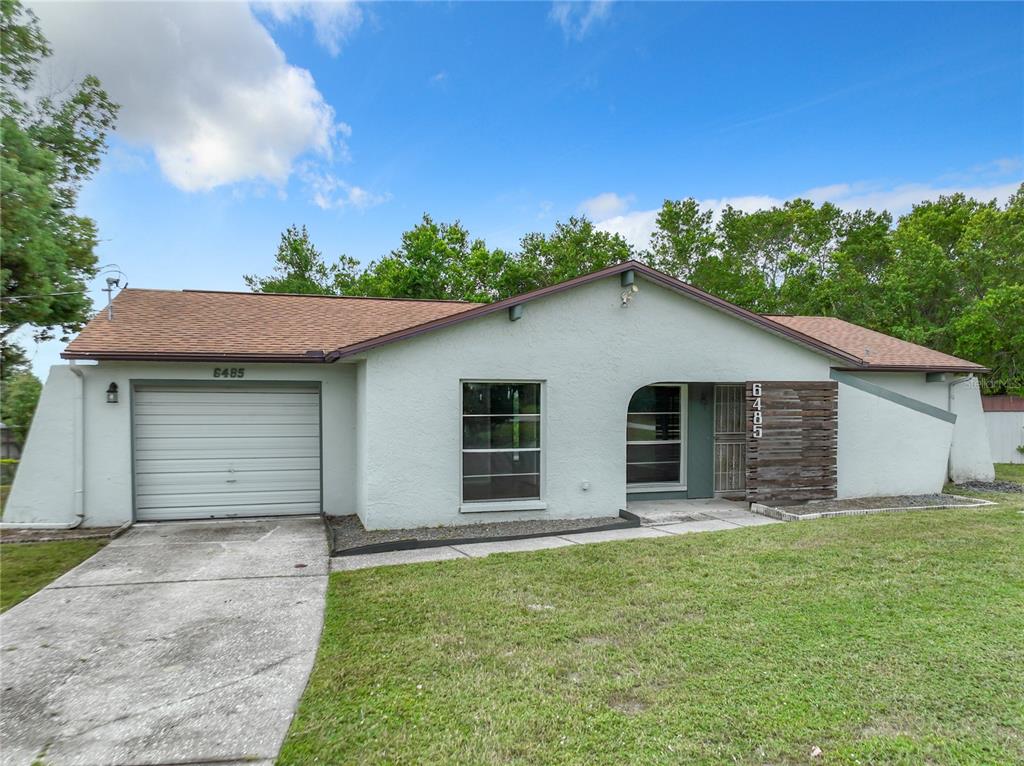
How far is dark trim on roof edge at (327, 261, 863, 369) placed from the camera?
7.86m

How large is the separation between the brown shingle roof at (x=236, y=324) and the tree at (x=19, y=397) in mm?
5328

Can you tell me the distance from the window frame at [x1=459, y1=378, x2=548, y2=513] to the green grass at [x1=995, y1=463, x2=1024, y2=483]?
41.0 feet

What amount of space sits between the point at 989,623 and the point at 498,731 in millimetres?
4267

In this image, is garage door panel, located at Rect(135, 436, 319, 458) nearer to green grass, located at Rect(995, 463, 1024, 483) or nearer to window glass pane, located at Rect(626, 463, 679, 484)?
window glass pane, located at Rect(626, 463, 679, 484)

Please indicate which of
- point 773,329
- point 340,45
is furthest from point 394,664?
point 340,45

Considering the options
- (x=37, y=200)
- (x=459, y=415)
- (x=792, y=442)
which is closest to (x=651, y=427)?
(x=792, y=442)

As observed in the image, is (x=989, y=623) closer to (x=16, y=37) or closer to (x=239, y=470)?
(x=239, y=470)

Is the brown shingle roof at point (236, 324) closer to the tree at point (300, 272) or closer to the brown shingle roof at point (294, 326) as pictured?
the brown shingle roof at point (294, 326)

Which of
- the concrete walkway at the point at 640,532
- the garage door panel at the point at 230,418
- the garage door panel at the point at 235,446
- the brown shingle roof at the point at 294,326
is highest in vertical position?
the brown shingle roof at the point at 294,326

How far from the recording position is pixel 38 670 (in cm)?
395

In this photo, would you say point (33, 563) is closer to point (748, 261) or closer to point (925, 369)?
point (925, 369)

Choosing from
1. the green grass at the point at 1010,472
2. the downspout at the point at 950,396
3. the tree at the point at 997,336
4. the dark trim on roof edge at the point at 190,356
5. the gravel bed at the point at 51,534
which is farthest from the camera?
the tree at the point at 997,336

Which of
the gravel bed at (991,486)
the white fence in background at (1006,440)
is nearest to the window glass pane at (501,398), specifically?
the gravel bed at (991,486)

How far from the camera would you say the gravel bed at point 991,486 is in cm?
1198
